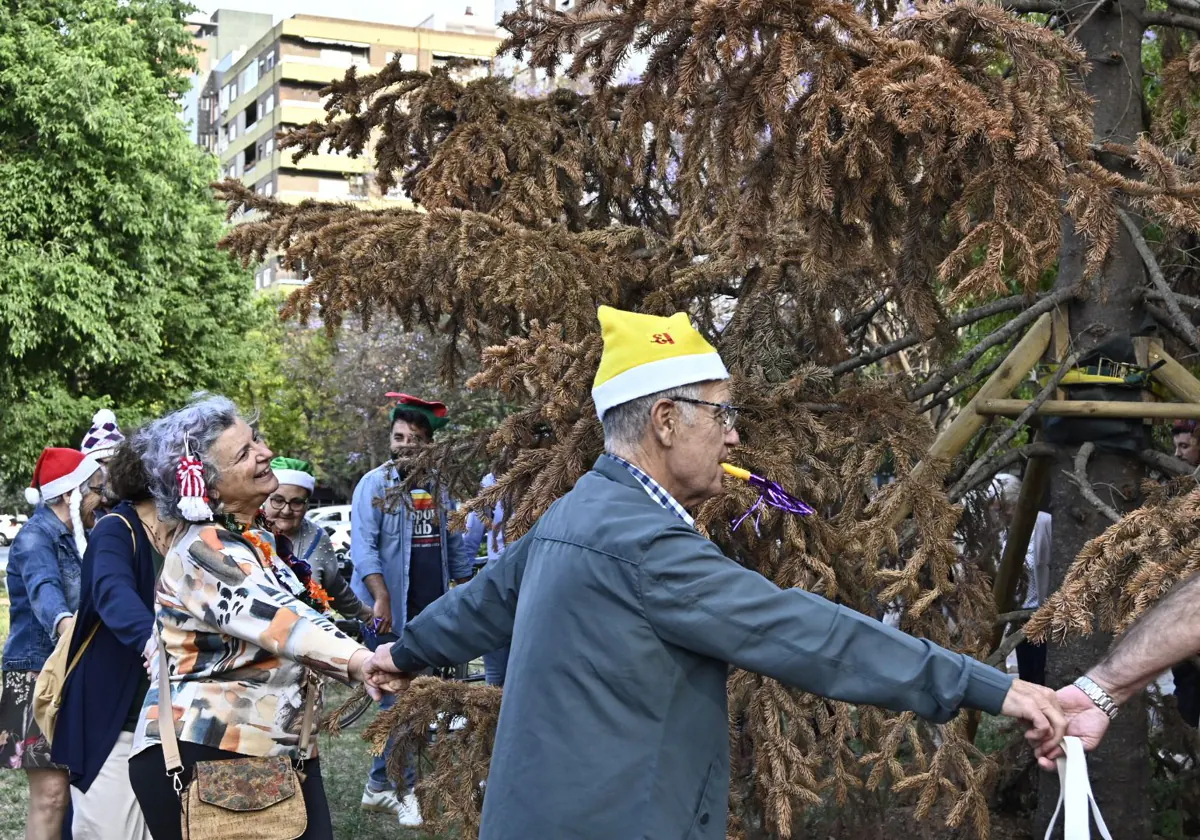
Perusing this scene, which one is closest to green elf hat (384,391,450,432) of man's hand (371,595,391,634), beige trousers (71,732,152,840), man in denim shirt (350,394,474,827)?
man in denim shirt (350,394,474,827)

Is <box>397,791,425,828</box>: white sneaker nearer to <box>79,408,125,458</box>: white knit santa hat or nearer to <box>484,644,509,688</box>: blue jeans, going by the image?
<box>484,644,509,688</box>: blue jeans

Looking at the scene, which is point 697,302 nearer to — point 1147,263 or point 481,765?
point 1147,263

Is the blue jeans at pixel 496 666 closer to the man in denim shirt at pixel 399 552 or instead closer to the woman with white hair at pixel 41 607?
the man in denim shirt at pixel 399 552

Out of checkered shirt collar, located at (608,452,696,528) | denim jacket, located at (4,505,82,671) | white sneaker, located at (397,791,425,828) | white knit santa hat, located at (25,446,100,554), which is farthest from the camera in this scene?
white sneaker, located at (397,791,425,828)

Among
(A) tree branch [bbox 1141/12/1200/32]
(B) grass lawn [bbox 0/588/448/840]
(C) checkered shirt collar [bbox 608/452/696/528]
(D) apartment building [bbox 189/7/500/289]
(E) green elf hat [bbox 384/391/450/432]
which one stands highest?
(D) apartment building [bbox 189/7/500/289]

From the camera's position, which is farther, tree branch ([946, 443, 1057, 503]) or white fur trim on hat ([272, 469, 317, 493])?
white fur trim on hat ([272, 469, 317, 493])

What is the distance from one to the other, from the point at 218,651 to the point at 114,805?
3.65 ft

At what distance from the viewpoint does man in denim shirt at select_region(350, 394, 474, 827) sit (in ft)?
25.3

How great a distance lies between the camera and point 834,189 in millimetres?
4660

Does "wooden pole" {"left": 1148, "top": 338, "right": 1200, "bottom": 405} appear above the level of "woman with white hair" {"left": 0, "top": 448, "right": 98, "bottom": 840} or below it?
above

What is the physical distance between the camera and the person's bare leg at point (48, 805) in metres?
5.61

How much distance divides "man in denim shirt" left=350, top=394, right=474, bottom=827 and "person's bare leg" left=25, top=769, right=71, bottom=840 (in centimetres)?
227

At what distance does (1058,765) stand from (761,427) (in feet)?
6.84

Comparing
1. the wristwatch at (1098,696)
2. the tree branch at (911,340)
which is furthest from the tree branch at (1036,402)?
the wristwatch at (1098,696)
